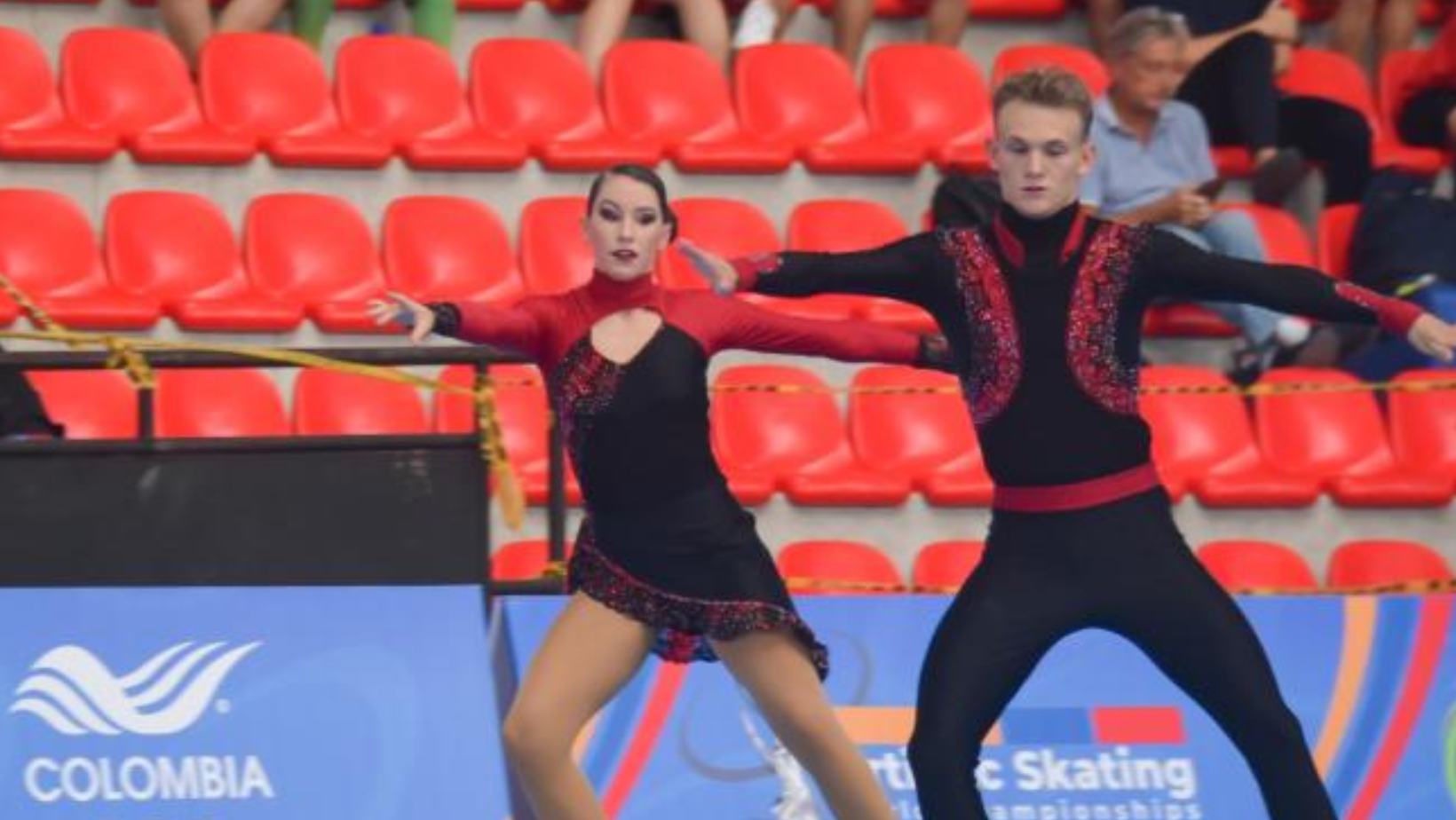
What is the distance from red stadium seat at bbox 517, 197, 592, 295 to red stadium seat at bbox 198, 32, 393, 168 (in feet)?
1.96

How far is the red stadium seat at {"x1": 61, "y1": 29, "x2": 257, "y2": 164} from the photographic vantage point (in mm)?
9875

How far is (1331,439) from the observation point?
10141 mm

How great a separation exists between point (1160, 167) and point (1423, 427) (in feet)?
4.45

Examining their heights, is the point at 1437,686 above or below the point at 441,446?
below

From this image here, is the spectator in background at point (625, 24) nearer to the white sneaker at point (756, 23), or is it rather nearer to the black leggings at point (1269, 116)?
the white sneaker at point (756, 23)

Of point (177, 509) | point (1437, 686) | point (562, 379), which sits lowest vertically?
point (1437, 686)

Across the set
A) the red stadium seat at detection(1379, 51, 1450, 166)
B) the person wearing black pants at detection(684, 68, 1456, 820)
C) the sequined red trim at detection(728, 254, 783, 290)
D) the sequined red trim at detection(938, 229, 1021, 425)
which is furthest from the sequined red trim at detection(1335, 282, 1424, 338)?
the red stadium seat at detection(1379, 51, 1450, 166)

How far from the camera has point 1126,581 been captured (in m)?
6.08

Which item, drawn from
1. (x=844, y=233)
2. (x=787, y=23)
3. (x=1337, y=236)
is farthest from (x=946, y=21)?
(x=1337, y=236)

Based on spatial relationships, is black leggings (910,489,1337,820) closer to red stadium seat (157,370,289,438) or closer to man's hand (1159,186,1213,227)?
red stadium seat (157,370,289,438)

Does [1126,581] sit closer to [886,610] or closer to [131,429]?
[886,610]

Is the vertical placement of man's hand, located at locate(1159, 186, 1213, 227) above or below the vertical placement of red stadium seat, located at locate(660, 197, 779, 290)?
above

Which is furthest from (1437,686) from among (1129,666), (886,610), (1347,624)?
(886,610)

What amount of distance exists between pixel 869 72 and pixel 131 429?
3.53 meters
